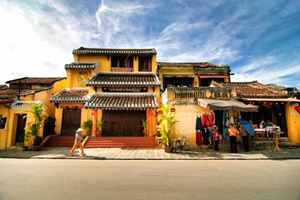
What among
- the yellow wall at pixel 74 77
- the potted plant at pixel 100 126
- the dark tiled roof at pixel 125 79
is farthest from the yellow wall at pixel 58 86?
the potted plant at pixel 100 126

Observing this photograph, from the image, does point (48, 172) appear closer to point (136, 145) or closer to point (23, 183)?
point (23, 183)

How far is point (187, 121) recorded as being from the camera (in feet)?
39.3

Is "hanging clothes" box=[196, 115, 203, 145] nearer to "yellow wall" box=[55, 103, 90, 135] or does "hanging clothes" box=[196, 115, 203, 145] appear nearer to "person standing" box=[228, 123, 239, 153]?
"person standing" box=[228, 123, 239, 153]

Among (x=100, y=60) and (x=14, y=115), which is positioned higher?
(x=100, y=60)

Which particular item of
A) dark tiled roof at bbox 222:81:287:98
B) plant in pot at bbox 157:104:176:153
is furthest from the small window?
dark tiled roof at bbox 222:81:287:98

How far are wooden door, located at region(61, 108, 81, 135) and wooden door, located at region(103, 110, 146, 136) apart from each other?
9.41 ft

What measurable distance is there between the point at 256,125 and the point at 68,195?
13369 millimetres

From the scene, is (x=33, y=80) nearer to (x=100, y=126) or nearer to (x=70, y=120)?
(x=70, y=120)

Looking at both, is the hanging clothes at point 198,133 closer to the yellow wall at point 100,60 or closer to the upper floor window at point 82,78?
the yellow wall at point 100,60

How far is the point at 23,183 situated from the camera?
492cm

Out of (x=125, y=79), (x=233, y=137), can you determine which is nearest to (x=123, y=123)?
(x=125, y=79)

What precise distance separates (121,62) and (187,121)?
10.8 metres

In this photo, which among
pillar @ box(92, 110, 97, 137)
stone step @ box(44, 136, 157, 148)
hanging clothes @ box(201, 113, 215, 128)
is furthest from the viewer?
pillar @ box(92, 110, 97, 137)

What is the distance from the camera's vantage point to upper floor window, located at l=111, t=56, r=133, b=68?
61.6 ft
